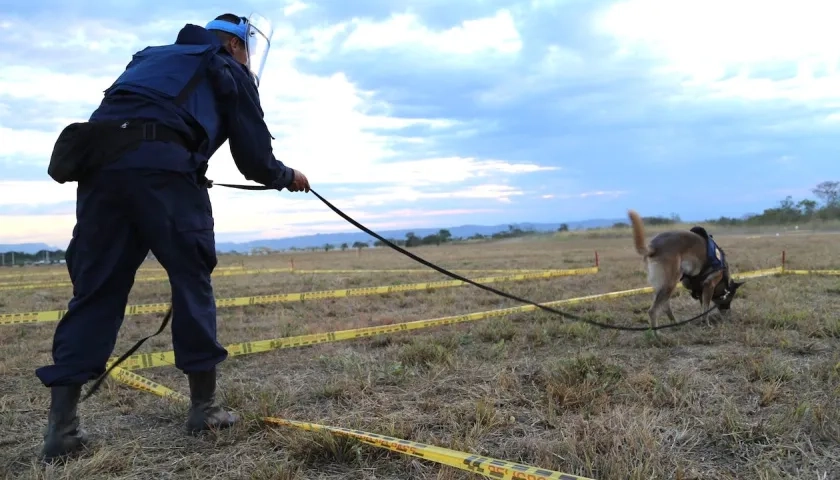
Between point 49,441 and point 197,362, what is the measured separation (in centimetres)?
67

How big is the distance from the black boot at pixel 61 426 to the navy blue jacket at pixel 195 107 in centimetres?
102

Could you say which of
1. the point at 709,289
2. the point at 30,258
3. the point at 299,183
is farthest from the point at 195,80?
the point at 30,258

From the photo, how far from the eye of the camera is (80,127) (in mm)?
2318

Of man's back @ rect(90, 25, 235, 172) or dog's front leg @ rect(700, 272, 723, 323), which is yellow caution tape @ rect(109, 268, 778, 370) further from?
dog's front leg @ rect(700, 272, 723, 323)

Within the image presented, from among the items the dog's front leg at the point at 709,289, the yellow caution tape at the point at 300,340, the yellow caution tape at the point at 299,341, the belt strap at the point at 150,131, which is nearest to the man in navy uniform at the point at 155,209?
the belt strap at the point at 150,131

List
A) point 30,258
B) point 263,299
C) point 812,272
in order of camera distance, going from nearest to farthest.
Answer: point 263,299
point 812,272
point 30,258

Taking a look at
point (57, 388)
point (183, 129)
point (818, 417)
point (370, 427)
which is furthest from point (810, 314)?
point (57, 388)

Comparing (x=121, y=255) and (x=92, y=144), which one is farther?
(x=121, y=255)

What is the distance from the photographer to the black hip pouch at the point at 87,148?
2275mm

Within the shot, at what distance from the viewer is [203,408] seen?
8.75ft

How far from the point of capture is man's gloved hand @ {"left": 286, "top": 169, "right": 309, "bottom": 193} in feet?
9.34

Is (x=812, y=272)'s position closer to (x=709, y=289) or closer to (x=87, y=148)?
(x=709, y=289)

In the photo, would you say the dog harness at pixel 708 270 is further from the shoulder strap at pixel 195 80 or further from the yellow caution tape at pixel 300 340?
the shoulder strap at pixel 195 80

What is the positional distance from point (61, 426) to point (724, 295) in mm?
5643
